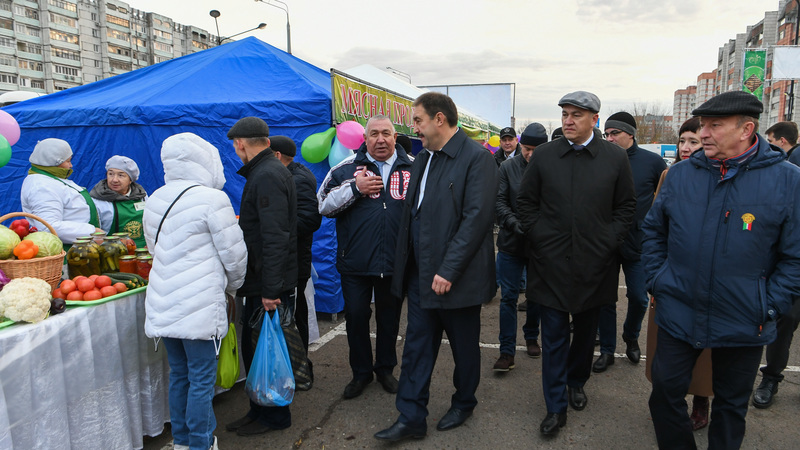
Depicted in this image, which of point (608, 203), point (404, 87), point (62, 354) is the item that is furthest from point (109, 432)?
point (404, 87)

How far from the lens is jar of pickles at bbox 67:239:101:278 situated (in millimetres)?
2760

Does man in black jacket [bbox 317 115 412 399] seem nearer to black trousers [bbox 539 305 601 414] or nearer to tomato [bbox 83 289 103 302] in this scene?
black trousers [bbox 539 305 601 414]

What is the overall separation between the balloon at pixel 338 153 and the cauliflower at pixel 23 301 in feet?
10.1

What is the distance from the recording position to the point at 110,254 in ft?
9.42

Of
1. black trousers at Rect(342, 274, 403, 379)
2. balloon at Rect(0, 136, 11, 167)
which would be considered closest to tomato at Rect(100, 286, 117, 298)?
black trousers at Rect(342, 274, 403, 379)

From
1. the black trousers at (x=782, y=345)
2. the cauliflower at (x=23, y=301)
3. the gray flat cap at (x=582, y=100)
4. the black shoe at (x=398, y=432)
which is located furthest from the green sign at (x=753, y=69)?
the cauliflower at (x=23, y=301)

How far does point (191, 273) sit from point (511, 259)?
8.65 feet

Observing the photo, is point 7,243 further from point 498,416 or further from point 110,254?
point 498,416

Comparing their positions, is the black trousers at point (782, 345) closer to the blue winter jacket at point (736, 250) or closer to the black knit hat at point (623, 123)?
the blue winter jacket at point (736, 250)

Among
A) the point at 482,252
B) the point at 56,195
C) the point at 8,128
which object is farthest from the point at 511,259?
the point at 8,128

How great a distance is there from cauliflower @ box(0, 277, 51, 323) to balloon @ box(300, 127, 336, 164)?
10.0 feet

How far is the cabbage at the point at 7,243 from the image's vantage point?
237 cm

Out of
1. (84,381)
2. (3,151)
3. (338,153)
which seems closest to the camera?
(84,381)

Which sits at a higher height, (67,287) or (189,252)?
(189,252)
